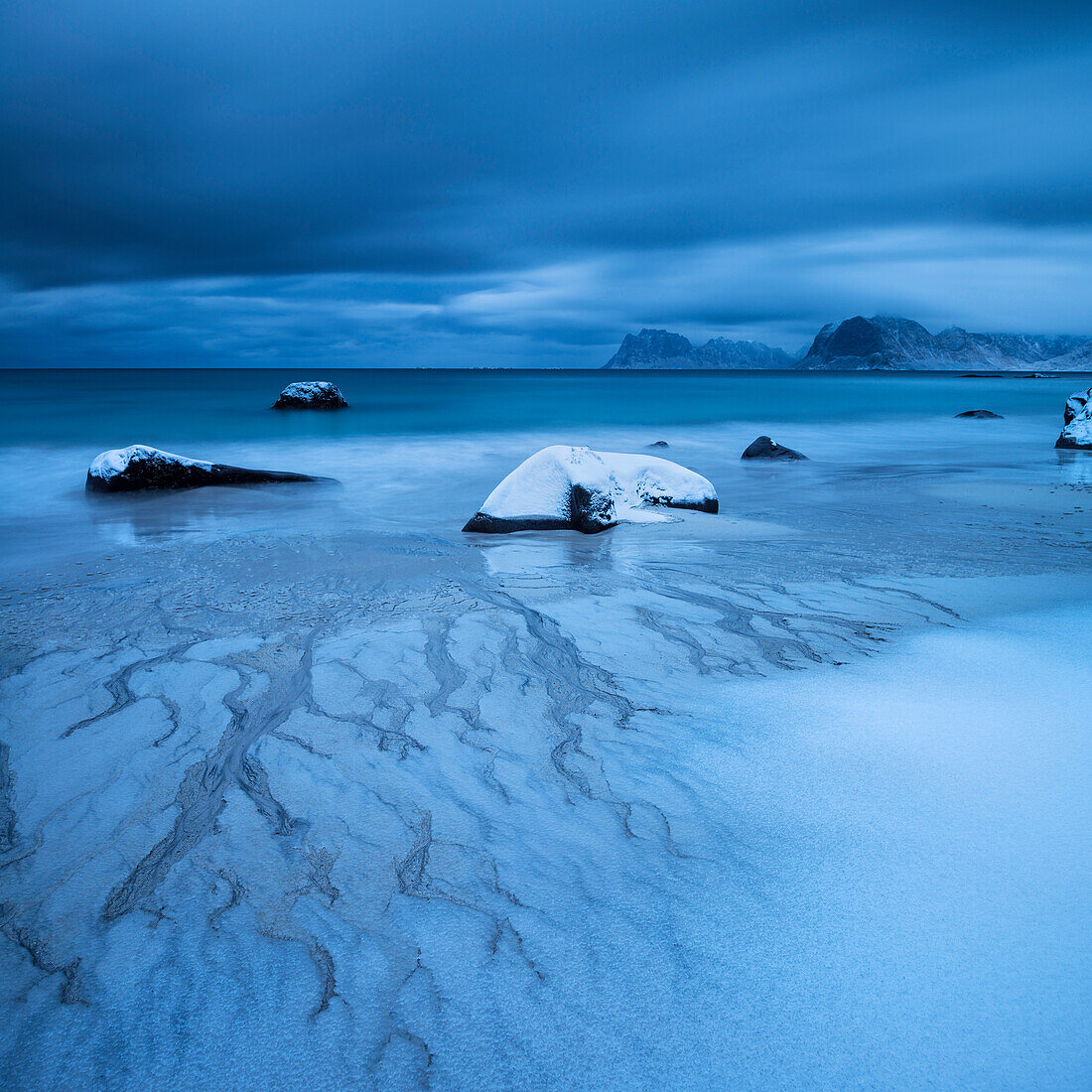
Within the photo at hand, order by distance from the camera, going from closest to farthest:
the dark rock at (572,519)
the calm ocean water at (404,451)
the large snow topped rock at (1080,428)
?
the dark rock at (572,519)
the calm ocean water at (404,451)
the large snow topped rock at (1080,428)

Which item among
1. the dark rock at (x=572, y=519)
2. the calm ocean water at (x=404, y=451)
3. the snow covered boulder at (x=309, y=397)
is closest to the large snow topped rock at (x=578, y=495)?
the dark rock at (x=572, y=519)

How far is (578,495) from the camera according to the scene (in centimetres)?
687

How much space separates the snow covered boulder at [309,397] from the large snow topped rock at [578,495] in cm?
2051

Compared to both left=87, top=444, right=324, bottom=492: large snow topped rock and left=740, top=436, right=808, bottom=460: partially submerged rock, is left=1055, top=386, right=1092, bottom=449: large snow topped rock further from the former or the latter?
left=87, top=444, right=324, bottom=492: large snow topped rock

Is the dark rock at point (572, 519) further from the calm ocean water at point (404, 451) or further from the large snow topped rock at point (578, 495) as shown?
the calm ocean water at point (404, 451)

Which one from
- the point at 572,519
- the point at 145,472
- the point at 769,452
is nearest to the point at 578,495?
the point at 572,519

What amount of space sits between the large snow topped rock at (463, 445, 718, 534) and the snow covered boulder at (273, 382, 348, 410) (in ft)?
67.3

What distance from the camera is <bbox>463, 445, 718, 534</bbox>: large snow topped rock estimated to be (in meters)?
6.78

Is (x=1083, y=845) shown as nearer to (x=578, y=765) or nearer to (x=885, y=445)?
(x=578, y=765)

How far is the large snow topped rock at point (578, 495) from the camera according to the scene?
6781mm

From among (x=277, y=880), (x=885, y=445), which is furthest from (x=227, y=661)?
(x=885, y=445)

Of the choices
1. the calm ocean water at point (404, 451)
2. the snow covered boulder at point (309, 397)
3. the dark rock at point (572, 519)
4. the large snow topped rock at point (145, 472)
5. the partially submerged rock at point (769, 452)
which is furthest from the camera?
the snow covered boulder at point (309, 397)

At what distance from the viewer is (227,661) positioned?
3.49 meters

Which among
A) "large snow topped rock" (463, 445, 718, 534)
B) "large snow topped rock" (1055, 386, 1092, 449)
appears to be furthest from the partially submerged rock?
"large snow topped rock" (463, 445, 718, 534)
